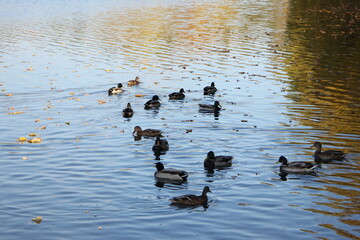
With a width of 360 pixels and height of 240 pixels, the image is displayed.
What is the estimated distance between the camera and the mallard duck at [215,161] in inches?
998

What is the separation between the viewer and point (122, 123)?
111ft

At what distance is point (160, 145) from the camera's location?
92.6 ft

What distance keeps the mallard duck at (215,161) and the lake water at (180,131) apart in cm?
47

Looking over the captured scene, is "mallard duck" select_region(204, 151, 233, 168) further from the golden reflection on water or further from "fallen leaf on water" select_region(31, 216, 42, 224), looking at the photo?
"fallen leaf on water" select_region(31, 216, 42, 224)

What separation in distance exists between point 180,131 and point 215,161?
21.4ft

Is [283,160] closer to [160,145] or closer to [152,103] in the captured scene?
[160,145]

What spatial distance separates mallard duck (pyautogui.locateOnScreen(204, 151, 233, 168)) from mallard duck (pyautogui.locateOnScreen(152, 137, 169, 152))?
11.0 ft

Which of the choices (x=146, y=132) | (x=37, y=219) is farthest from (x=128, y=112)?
(x=37, y=219)

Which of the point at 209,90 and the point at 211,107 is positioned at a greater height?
the point at 209,90

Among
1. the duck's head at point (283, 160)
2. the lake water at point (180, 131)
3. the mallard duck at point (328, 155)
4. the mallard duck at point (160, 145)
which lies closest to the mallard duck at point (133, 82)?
the lake water at point (180, 131)

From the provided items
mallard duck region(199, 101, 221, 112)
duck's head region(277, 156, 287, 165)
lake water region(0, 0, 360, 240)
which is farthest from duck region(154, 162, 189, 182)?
mallard duck region(199, 101, 221, 112)

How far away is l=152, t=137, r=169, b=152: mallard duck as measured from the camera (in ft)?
92.5

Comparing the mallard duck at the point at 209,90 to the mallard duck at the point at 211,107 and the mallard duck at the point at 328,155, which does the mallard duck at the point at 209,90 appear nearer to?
the mallard duck at the point at 211,107

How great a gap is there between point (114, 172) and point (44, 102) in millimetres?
15180
